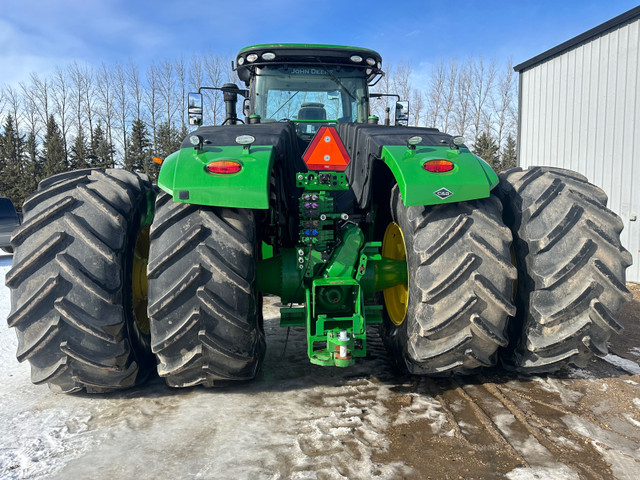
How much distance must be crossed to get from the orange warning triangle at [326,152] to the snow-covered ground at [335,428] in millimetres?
1546

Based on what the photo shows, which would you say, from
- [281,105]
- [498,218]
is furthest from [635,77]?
[498,218]

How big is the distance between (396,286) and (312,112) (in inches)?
90.6

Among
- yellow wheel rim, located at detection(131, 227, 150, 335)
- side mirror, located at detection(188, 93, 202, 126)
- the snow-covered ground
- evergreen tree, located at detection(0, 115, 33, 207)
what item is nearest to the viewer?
the snow-covered ground

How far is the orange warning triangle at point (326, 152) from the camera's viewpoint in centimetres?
295

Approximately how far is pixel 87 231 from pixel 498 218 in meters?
2.49

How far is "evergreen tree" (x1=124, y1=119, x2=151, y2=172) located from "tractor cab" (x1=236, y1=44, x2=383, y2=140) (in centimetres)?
3589

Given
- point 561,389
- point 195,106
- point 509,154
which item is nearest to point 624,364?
point 561,389

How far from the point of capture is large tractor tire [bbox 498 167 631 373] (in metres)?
2.78

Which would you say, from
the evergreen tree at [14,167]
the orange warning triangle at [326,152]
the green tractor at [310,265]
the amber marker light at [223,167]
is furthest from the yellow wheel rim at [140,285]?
the evergreen tree at [14,167]

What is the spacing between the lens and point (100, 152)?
37250mm

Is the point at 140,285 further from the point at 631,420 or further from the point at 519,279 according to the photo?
the point at 631,420

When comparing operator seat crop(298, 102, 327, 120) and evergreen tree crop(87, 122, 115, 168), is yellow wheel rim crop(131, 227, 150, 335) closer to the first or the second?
operator seat crop(298, 102, 327, 120)

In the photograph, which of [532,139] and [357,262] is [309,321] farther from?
[532,139]

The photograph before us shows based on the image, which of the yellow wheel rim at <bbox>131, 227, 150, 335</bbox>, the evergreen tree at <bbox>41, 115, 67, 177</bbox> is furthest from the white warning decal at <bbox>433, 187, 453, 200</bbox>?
the evergreen tree at <bbox>41, 115, 67, 177</bbox>
